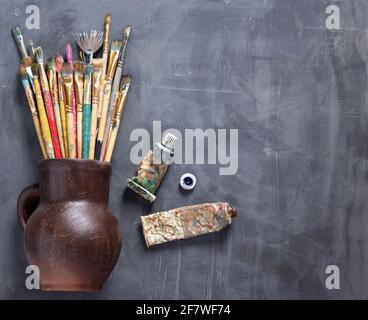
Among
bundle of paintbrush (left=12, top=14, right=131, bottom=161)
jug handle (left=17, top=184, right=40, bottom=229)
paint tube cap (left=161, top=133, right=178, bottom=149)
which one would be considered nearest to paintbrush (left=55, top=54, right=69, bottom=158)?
bundle of paintbrush (left=12, top=14, right=131, bottom=161)

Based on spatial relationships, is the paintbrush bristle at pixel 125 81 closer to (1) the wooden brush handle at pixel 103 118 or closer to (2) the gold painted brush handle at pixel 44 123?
(1) the wooden brush handle at pixel 103 118

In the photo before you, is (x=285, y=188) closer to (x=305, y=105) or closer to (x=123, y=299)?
(x=305, y=105)

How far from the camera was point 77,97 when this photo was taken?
161 cm

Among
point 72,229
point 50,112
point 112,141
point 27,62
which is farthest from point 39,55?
point 72,229

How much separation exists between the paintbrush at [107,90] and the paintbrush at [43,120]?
0.10 metres

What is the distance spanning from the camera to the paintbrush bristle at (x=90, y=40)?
1672 millimetres

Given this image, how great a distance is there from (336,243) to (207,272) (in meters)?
0.29

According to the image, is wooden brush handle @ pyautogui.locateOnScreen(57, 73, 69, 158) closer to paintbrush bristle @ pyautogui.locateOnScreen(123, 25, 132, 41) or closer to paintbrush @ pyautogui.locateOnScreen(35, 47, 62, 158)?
paintbrush @ pyautogui.locateOnScreen(35, 47, 62, 158)

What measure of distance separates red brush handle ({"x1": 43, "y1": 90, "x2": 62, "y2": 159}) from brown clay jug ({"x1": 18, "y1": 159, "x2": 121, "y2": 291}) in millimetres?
45

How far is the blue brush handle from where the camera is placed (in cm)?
159

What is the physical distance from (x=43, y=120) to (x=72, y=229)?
9.7 inches
